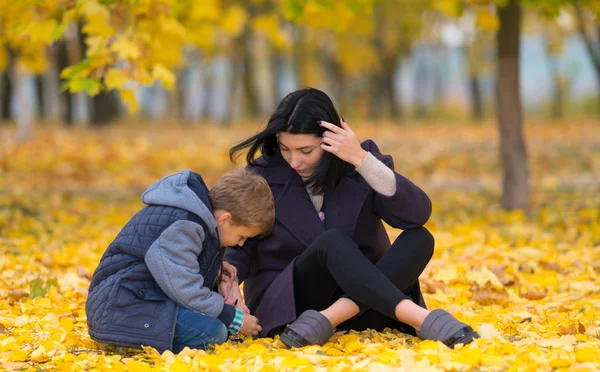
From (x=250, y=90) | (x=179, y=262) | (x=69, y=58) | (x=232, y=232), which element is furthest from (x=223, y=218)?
(x=250, y=90)

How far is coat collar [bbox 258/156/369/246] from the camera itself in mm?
3996

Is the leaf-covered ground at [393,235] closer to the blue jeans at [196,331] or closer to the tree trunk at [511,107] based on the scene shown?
the blue jeans at [196,331]

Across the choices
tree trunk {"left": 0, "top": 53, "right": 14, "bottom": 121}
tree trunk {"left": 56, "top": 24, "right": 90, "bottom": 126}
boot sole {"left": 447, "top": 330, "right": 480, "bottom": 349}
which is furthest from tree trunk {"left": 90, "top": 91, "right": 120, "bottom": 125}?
boot sole {"left": 447, "top": 330, "right": 480, "bottom": 349}

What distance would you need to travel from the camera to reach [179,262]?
345 cm

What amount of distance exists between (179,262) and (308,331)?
2.13 feet

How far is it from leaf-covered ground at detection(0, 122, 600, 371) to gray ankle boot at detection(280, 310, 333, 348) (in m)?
0.06

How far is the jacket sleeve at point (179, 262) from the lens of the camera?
3.42 m

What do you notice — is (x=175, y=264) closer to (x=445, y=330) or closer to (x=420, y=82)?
(x=445, y=330)

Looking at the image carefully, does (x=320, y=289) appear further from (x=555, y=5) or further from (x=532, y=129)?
(x=532, y=129)

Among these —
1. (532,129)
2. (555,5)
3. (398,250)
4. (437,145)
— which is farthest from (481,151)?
(398,250)

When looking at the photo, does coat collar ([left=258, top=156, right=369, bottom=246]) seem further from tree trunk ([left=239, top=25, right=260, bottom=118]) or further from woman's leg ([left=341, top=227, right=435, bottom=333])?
tree trunk ([left=239, top=25, right=260, bottom=118])

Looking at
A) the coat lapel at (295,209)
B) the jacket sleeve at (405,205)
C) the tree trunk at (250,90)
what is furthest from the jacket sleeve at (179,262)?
the tree trunk at (250,90)

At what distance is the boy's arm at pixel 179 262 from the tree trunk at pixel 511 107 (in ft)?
20.5

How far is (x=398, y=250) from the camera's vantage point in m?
3.80
